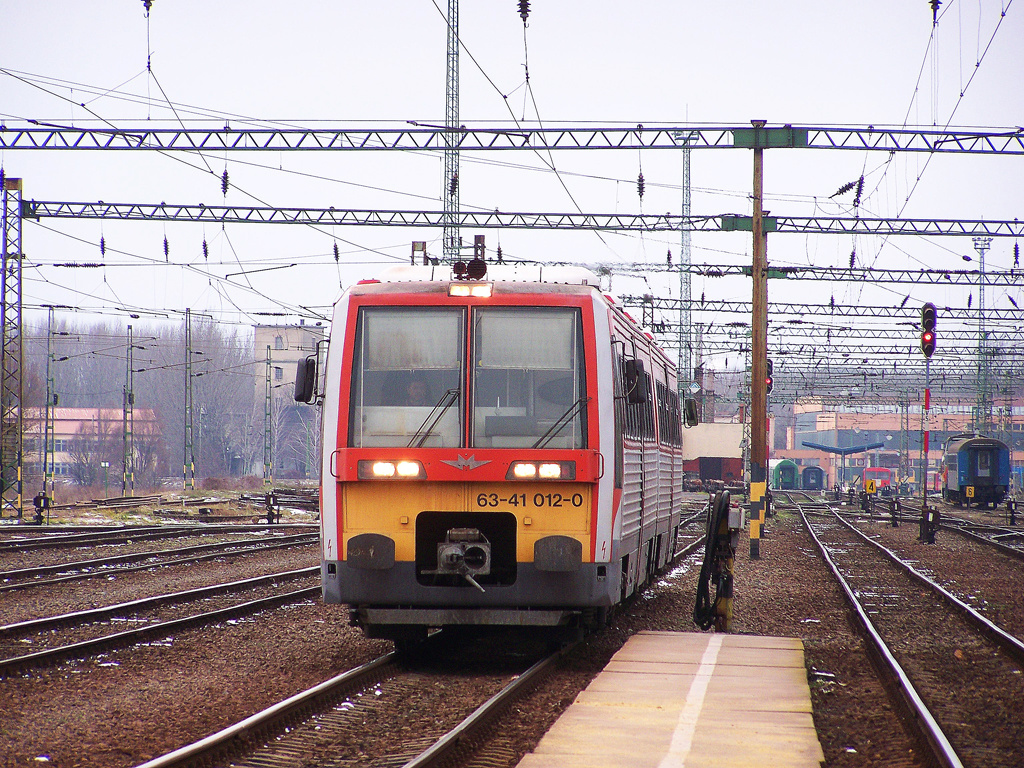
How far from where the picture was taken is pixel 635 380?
9.92 meters

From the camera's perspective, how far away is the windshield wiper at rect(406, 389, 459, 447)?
29.5 ft

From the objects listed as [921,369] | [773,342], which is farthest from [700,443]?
[921,369]

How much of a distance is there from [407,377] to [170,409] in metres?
96.5

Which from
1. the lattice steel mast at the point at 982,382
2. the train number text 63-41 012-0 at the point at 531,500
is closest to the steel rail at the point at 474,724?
the train number text 63-41 012-0 at the point at 531,500

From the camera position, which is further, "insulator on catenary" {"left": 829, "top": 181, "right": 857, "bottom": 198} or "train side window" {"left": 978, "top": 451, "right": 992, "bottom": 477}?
"train side window" {"left": 978, "top": 451, "right": 992, "bottom": 477}

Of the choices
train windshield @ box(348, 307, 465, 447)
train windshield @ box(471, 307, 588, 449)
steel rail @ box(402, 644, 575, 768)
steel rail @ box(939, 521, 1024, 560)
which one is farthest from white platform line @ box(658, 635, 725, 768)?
steel rail @ box(939, 521, 1024, 560)

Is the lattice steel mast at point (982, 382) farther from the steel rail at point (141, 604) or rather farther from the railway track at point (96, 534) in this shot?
the steel rail at point (141, 604)

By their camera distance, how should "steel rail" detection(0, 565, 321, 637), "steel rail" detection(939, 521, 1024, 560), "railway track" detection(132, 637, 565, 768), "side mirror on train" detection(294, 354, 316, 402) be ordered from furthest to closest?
"steel rail" detection(939, 521, 1024, 560)
"steel rail" detection(0, 565, 321, 637)
"side mirror on train" detection(294, 354, 316, 402)
"railway track" detection(132, 637, 565, 768)

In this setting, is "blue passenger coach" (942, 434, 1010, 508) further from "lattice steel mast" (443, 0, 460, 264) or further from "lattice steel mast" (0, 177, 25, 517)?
"lattice steel mast" (0, 177, 25, 517)

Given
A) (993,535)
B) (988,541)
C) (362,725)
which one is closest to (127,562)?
(362,725)

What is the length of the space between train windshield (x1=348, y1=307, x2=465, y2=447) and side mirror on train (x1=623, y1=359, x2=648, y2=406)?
1450mm

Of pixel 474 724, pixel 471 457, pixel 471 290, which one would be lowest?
pixel 474 724

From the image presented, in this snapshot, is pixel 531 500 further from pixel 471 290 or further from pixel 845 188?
pixel 845 188

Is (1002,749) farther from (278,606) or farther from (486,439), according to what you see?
(278,606)
